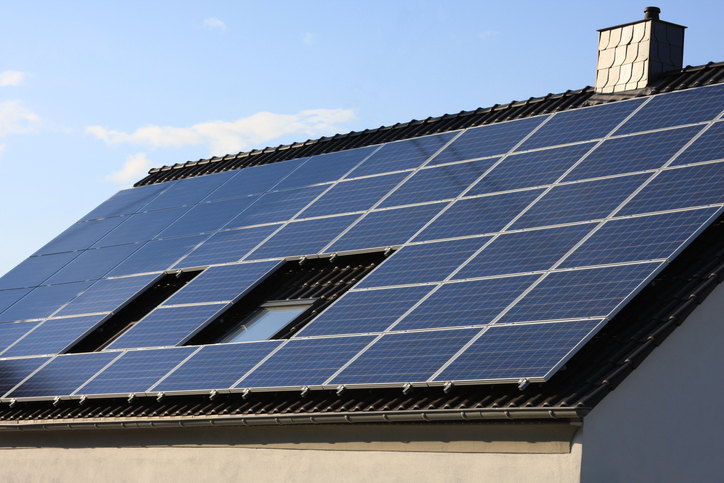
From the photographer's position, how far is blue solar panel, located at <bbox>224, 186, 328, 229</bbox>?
18344 millimetres

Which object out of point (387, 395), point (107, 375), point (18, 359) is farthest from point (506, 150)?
point (18, 359)

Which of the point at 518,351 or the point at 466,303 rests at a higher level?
the point at 466,303

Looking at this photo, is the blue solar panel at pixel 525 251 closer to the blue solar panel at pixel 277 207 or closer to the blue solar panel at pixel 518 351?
the blue solar panel at pixel 518 351

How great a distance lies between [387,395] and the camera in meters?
12.3

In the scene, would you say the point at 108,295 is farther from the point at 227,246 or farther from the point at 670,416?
the point at 670,416

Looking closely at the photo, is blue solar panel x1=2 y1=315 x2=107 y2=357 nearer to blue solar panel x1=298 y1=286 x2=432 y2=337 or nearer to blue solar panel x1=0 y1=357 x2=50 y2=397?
blue solar panel x1=0 y1=357 x2=50 y2=397

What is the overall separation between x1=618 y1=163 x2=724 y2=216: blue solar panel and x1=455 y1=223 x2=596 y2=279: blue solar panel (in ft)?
2.37

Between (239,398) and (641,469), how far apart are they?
5.42 metres

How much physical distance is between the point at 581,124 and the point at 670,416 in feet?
19.8

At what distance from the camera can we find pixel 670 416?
11.5m

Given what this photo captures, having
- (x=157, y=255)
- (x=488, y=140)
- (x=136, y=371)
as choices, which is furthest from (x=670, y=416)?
(x=157, y=255)

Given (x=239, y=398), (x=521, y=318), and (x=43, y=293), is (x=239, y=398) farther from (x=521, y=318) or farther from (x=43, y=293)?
(x=43, y=293)

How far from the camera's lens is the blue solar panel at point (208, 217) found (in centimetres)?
1948

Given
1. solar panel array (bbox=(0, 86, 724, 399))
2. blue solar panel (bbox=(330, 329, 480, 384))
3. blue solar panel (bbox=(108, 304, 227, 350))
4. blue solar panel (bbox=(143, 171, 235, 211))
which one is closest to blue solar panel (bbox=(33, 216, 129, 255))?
blue solar panel (bbox=(143, 171, 235, 211))
